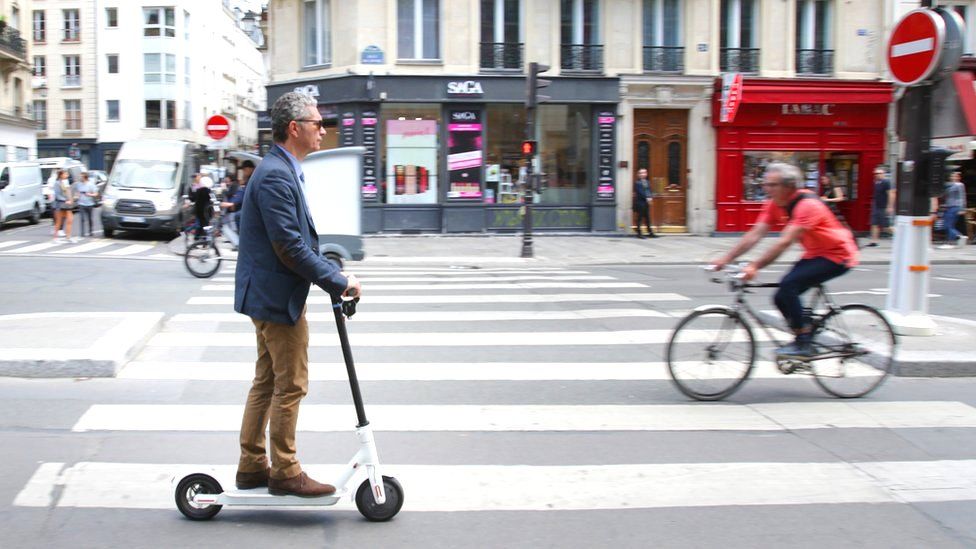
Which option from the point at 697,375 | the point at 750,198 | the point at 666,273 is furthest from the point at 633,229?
the point at 697,375

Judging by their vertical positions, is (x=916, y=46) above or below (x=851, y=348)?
above

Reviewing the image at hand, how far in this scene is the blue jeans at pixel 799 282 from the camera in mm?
6379

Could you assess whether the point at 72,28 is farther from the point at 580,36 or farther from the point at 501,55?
the point at 580,36

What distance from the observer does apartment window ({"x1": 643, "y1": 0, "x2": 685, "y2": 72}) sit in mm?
24703

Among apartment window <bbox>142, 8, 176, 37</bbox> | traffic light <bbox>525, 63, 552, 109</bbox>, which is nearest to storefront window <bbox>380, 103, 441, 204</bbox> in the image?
traffic light <bbox>525, 63, 552, 109</bbox>

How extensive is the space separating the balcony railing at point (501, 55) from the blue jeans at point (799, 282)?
18.7m

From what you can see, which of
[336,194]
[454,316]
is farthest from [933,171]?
[336,194]

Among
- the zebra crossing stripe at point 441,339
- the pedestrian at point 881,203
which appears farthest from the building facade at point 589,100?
the zebra crossing stripe at point 441,339

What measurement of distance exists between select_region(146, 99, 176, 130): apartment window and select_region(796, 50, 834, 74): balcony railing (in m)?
44.4

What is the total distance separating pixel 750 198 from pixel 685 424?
66.6 feet

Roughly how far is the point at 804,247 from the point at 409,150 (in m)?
18.5

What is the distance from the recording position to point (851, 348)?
21.5 feet

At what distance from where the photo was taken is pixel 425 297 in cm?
1185

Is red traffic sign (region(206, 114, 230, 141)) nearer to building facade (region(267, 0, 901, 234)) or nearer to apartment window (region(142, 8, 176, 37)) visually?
building facade (region(267, 0, 901, 234))
